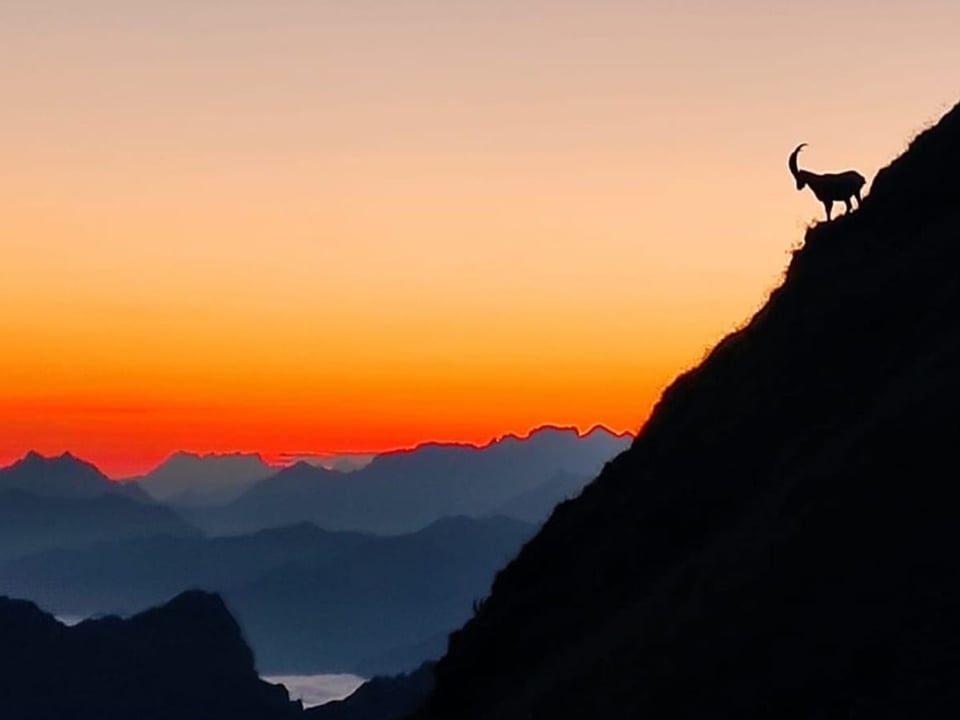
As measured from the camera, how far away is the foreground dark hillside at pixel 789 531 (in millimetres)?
19719

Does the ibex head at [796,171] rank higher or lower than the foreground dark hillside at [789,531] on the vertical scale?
higher

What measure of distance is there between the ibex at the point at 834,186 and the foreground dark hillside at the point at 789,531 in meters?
0.84

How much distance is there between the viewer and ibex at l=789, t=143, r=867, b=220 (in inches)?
1515

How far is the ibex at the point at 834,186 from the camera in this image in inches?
1515

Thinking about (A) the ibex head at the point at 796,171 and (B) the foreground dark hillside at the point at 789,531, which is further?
(A) the ibex head at the point at 796,171

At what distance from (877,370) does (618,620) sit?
7.01m

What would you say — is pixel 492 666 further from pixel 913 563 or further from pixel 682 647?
pixel 913 563

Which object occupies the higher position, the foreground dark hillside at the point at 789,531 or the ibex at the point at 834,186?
the ibex at the point at 834,186

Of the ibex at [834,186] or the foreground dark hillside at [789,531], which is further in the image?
the ibex at [834,186]

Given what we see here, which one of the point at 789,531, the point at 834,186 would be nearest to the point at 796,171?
the point at 834,186

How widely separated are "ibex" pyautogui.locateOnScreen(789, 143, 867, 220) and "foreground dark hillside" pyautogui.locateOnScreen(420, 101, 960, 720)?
→ 843 millimetres

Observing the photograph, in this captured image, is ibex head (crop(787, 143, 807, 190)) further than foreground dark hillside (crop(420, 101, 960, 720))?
Yes

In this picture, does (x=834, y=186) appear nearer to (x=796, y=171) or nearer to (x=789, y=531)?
(x=796, y=171)

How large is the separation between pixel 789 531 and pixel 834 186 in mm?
17252
